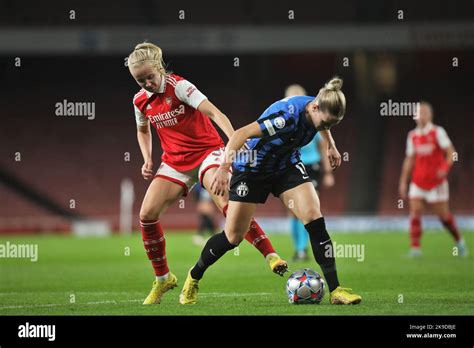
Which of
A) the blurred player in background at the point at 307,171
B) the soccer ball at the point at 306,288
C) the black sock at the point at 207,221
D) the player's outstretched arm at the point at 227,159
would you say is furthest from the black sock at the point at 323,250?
the black sock at the point at 207,221

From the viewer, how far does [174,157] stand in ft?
23.5

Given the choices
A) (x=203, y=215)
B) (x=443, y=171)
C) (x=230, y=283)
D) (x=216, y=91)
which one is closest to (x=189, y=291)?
(x=230, y=283)

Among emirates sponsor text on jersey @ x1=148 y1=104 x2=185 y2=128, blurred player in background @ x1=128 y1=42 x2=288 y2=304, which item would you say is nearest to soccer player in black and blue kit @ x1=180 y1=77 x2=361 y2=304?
blurred player in background @ x1=128 y1=42 x2=288 y2=304

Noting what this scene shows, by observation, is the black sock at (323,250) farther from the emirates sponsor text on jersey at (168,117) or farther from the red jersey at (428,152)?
the red jersey at (428,152)

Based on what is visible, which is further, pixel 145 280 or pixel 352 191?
pixel 352 191

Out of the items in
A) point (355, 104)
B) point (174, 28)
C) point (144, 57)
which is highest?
point (174, 28)

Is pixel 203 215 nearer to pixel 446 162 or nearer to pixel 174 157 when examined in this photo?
pixel 446 162

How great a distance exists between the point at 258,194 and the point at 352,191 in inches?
727

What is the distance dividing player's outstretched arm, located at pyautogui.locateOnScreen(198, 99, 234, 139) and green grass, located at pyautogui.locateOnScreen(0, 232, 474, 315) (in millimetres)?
1309

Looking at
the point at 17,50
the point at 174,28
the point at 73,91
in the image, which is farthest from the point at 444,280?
the point at 73,91

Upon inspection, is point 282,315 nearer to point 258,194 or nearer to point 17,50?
point 258,194

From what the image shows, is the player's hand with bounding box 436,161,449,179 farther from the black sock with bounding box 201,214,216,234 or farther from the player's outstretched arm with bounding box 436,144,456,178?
the black sock with bounding box 201,214,216,234

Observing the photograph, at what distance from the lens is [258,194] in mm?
6789

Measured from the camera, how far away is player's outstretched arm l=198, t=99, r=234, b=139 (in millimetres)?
6490
